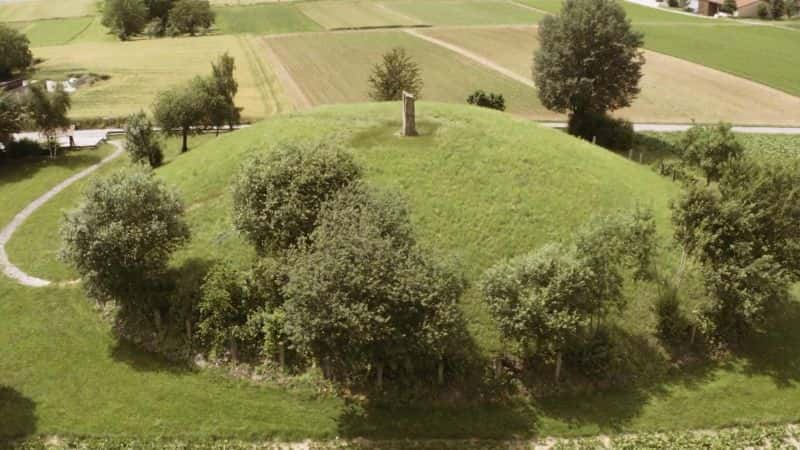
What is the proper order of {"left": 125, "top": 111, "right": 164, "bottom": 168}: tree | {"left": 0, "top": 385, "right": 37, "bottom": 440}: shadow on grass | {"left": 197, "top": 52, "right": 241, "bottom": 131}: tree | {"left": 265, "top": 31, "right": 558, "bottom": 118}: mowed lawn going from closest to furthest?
{"left": 0, "top": 385, "right": 37, "bottom": 440}: shadow on grass → {"left": 125, "top": 111, "right": 164, "bottom": 168}: tree → {"left": 197, "top": 52, "right": 241, "bottom": 131}: tree → {"left": 265, "top": 31, "right": 558, "bottom": 118}: mowed lawn

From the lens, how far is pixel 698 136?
53438 millimetres

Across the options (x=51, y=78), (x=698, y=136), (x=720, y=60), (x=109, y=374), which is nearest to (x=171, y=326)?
(x=109, y=374)

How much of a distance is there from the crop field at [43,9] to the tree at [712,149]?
170777 millimetres

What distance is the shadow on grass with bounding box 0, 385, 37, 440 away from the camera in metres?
29.6

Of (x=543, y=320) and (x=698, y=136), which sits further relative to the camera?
(x=698, y=136)

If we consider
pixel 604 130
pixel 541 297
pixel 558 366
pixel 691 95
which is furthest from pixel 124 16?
pixel 558 366

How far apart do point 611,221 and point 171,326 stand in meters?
26.3

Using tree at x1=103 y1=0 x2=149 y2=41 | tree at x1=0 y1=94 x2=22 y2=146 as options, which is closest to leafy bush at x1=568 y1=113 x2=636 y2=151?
tree at x1=0 y1=94 x2=22 y2=146

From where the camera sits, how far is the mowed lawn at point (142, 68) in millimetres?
89750

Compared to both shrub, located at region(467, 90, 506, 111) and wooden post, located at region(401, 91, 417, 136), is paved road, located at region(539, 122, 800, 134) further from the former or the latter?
wooden post, located at region(401, 91, 417, 136)

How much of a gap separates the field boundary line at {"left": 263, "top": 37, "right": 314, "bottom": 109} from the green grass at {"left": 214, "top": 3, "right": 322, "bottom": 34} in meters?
23.7

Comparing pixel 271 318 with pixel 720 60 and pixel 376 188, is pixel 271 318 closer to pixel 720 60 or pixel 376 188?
pixel 376 188

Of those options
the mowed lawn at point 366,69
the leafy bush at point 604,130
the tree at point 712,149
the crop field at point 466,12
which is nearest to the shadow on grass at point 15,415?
the tree at point 712,149

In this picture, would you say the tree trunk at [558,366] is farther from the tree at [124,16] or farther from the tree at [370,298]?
the tree at [124,16]
